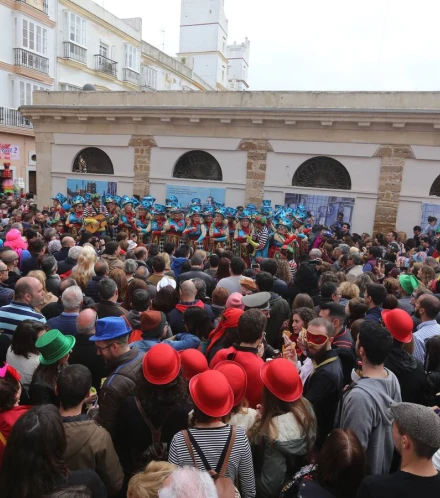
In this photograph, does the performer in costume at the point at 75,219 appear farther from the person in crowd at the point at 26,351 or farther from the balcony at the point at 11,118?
the balcony at the point at 11,118

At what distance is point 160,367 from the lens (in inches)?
99.1

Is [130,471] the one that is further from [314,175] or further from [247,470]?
[314,175]

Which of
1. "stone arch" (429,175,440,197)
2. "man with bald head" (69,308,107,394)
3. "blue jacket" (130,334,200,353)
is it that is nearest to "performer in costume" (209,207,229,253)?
"stone arch" (429,175,440,197)

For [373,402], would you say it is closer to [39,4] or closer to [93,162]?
[93,162]

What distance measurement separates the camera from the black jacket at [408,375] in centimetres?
314

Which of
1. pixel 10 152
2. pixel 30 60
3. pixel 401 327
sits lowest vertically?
→ pixel 401 327

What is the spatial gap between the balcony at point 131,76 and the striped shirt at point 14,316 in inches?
1187

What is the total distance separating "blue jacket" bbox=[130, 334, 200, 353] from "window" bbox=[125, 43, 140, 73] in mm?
31153

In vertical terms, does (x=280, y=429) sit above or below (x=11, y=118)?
below

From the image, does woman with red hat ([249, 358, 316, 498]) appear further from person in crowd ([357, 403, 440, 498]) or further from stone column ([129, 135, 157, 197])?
stone column ([129, 135, 157, 197])

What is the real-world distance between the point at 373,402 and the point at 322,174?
1159cm

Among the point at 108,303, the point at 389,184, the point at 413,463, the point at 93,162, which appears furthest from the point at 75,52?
the point at 413,463

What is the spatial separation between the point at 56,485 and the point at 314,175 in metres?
12.8

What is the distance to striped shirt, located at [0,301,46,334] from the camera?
12.5 feet
